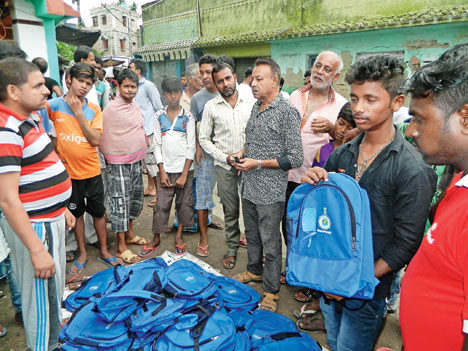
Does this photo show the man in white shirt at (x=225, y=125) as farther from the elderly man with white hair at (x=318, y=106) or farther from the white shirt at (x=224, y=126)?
the elderly man with white hair at (x=318, y=106)

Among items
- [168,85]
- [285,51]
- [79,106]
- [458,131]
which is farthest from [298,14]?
[458,131]

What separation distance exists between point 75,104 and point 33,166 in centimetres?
122

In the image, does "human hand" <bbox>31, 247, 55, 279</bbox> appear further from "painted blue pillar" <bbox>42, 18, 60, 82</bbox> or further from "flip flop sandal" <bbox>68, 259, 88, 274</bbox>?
"painted blue pillar" <bbox>42, 18, 60, 82</bbox>

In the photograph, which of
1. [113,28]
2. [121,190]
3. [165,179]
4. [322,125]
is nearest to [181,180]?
[165,179]

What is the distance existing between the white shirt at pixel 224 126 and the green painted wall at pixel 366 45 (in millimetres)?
5983

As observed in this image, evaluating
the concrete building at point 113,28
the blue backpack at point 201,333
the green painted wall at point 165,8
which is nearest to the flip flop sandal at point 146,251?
the blue backpack at point 201,333

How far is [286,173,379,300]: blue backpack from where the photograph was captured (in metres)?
1.57

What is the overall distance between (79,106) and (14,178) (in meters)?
1.37

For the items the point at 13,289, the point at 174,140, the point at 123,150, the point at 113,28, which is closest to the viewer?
the point at 13,289

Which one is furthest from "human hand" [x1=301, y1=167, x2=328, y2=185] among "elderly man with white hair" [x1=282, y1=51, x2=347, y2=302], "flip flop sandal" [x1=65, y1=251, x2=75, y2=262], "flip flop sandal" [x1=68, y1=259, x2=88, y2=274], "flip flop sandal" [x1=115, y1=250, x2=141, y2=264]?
"flip flop sandal" [x1=65, y1=251, x2=75, y2=262]

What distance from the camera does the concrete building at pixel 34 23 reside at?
5551mm

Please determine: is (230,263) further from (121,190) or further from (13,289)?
(13,289)

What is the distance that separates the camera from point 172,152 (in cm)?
373

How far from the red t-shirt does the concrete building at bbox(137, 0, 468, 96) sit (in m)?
7.26
